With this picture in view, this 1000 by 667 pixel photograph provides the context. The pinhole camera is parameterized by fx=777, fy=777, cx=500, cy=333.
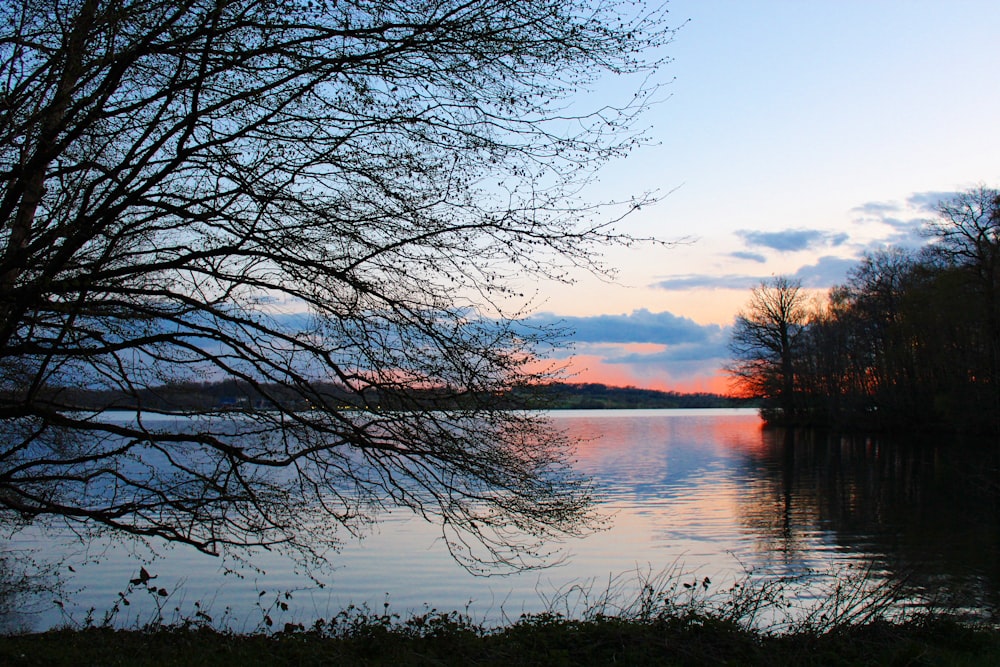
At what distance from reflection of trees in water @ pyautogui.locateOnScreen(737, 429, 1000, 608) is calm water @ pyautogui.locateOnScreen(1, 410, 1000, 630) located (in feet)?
0.19

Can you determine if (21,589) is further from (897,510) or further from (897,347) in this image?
(897,347)

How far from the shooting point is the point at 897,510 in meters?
20.8

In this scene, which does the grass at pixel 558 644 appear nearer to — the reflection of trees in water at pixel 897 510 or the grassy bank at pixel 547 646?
the grassy bank at pixel 547 646

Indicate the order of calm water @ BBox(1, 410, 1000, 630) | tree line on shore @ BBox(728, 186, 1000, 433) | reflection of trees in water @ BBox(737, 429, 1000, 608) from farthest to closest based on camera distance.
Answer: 1. tree line on shore @ BBox(728, 186, 1000, 433)
2. reflection of trees in water @ BBox(737, 429, 1000, 608)
3. calm water @ BBox(1, 410, 1000, 630)

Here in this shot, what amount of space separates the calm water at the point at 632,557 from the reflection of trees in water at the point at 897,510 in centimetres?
6

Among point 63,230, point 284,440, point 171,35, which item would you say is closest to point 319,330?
point 284,440

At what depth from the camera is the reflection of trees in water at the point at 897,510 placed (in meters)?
14.1

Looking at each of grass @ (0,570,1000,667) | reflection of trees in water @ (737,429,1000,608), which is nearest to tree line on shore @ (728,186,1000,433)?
reflection of trees in water @ (737,429,1000,608)

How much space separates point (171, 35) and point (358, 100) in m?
1.55

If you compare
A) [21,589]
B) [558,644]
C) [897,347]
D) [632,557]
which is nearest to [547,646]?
[558,644]

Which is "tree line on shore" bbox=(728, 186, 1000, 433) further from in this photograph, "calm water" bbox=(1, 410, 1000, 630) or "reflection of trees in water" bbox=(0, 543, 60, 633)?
"reflection of trees in water" bbox=(0, 543, 60, 633)

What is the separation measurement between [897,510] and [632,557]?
32.9ft

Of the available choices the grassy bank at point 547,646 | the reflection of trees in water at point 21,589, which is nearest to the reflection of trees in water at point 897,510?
the grassy bank at point 547,646

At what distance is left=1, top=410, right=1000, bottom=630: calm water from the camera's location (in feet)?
39.3
